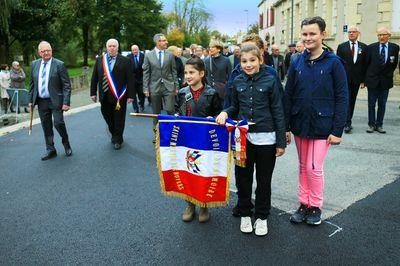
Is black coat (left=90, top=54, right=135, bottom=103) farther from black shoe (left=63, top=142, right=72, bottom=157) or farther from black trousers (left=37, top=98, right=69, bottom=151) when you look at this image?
black shoe (left=63, top=142, right=72, bottom=157)

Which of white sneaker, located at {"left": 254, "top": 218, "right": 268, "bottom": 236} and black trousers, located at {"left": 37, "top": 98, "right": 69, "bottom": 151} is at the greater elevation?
black trousers, located at {"left": 37, "top": 98, "right": 69, "bottom": 151}

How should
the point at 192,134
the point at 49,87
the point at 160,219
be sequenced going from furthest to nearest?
the point at 49,87, the point at 160,219, the point at 192,134

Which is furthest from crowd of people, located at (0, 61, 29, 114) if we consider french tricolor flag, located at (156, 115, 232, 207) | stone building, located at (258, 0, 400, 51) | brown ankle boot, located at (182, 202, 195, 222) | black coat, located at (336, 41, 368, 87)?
stone building, located at (258, 0, 400, 51)

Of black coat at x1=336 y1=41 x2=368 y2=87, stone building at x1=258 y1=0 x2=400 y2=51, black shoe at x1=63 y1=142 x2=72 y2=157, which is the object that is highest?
stone building at x1=258 y1=0 x2=400 y2=51

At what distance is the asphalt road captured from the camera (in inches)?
148

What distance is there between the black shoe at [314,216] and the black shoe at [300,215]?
55 millimetres

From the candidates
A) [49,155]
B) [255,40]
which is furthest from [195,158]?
[49,155]

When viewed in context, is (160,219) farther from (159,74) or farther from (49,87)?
(159,74)

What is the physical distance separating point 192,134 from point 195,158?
0.80ft

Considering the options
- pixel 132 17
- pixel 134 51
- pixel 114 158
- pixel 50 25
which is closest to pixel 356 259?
pixel 114 158

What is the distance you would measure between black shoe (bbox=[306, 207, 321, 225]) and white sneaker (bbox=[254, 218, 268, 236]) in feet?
1.56

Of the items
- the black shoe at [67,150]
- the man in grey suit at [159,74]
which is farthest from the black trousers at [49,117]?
the man in grey suit at [159,74]

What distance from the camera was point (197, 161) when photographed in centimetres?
416

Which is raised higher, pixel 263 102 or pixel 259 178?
pixel 263 102
